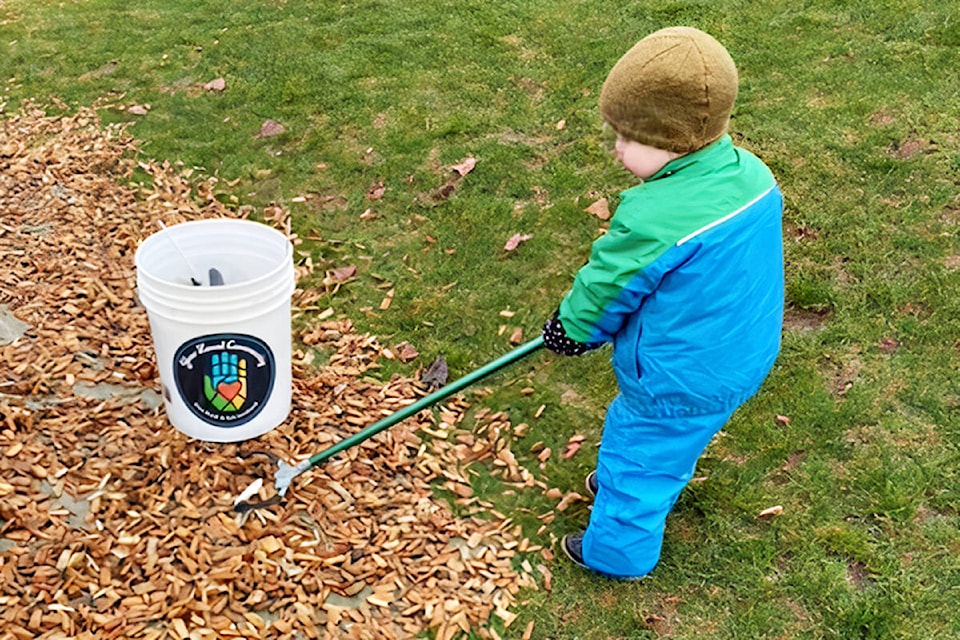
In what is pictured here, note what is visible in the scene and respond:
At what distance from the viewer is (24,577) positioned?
3.31 metres

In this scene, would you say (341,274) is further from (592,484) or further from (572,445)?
(592,484)

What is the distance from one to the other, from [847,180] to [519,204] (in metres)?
1.97

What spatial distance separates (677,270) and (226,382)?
1901 mm

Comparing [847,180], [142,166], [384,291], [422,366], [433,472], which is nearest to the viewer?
[433,472]

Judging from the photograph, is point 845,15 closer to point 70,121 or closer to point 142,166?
point 142,166

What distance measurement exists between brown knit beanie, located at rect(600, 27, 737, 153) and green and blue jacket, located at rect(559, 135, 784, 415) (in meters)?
0.12

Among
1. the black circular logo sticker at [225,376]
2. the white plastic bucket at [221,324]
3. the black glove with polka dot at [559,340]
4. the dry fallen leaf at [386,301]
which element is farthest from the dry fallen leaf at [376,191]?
the black glove with polka dot at [559,340]

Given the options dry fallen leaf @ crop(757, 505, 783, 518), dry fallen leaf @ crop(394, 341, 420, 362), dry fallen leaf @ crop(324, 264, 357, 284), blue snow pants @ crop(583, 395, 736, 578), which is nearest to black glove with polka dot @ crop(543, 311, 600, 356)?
blue snow pants @ crop(583, 395, 736, 578)

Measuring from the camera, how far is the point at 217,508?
3.67 m

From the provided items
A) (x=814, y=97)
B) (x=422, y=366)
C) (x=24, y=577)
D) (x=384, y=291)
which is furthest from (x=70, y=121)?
(x=814, y=97)

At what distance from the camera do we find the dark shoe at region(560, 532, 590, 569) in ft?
12.0

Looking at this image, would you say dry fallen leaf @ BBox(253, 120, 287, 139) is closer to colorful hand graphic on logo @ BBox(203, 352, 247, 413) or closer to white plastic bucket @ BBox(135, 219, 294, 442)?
white plastic bucket @ BBox(135, 219, 294, 442)

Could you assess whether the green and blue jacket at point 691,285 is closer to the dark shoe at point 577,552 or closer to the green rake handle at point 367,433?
the green rake handle at point 367,433

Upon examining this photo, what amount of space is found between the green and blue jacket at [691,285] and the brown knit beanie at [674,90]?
115mm
